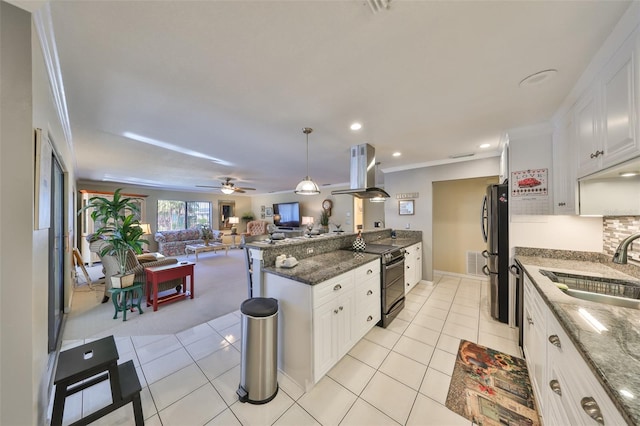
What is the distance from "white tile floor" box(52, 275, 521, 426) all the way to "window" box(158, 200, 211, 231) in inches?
262

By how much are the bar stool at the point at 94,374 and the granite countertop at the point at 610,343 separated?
222cm

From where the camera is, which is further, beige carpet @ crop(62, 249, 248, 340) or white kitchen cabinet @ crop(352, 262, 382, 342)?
beige carpet @ crop(62, 249, 248, 340)

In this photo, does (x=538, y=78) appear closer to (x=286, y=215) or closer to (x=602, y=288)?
(x=602, y=288)

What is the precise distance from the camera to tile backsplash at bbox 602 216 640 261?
1.67m

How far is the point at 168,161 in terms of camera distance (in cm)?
414

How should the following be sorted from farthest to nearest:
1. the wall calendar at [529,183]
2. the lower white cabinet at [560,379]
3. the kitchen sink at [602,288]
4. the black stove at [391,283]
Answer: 1. the black stove at [391,283]
2. the wall calendar at [529,183]
3. the kitchen sink at [602,288]
4. the lower white cabinet at [560,379]

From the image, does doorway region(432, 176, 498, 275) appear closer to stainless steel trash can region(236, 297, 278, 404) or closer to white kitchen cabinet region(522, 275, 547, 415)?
white kitchen cabinet region(522, 275, 547, 415)

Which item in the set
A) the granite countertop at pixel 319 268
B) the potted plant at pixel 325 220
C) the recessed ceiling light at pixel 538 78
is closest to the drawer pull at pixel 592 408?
the granite countertop at pixel 319 268

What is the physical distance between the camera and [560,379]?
1070 millimetres

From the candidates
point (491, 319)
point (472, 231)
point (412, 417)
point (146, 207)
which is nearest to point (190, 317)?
point (412, 417)

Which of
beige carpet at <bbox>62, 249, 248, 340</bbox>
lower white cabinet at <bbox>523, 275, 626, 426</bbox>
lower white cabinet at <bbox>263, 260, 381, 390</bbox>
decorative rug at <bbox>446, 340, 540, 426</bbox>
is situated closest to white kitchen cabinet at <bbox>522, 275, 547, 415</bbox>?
lower white cabinet at <bbox>523, 275, 626, 426</bbox>

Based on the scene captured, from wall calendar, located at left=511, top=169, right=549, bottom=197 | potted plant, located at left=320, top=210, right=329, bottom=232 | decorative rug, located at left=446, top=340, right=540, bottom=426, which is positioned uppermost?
wall calendar, located at left=511, top=169, right=549, bottom=197

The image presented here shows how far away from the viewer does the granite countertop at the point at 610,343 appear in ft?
2.08

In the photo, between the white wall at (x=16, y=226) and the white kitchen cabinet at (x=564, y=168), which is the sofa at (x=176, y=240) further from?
the white kitchen cabinet at (x=564, y=168)
